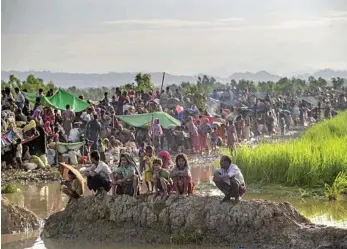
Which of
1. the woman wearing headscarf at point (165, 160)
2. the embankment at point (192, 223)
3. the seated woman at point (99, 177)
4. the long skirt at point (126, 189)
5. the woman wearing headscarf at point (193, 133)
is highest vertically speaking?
the woman wearing headscarf at point (193, 133)

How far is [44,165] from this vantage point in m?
8.96

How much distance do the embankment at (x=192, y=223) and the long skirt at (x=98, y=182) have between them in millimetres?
90

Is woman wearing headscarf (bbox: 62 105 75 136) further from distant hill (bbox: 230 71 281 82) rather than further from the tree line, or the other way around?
distant hill (bbox: 230 71 281 82)

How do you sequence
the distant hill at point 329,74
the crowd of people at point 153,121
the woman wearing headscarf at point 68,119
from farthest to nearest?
the woman wearing headscarf at point 68,119, the crowd of people at point 153,121, the distant hill at point 329,74

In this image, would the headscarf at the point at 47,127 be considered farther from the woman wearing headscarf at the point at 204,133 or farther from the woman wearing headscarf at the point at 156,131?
the woman wearing headscarf at the point at 204,133

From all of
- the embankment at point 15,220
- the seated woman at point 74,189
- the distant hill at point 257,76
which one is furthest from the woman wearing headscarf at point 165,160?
the distant hill at point 257,76

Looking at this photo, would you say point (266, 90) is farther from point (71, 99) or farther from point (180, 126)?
point (71, 99)

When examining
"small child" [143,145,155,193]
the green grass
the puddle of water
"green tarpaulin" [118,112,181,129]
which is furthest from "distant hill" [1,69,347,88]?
"small child" [143,145,155,193]

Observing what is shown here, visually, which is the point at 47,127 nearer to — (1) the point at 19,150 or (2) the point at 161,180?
(1) the point at 19,150

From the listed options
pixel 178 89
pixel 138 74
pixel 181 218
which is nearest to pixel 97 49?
pixel 138 74

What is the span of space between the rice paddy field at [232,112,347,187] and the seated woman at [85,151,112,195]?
1759 millimetres

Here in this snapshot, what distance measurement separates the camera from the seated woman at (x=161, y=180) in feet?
18.8

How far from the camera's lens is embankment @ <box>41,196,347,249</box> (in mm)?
5177

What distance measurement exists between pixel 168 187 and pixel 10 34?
2469 millimetres
